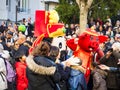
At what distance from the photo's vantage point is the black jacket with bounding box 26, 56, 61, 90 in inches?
316

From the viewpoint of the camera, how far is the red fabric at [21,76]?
10.5 metres

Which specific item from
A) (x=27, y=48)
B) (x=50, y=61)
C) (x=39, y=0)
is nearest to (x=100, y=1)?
(x=39, y=0)

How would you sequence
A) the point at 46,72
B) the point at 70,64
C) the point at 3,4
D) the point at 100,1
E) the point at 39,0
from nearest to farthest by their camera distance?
the point at 46,72, the point at 70,64, the point at 100,1, the point at 3,4, the point at 39,0

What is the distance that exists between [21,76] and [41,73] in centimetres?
251

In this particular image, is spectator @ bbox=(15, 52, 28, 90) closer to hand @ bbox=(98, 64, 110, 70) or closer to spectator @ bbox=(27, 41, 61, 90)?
hand @ bbox=(98, 64, 110, 70)

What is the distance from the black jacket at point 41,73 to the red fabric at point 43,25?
236 centimetres

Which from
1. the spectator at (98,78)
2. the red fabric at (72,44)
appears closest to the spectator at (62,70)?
the spectator at (98,78)

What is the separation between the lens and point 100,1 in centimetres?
3162

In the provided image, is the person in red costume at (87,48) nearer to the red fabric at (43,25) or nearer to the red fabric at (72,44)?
the red fabric at (72,44)

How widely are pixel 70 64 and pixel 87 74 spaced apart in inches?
31.8

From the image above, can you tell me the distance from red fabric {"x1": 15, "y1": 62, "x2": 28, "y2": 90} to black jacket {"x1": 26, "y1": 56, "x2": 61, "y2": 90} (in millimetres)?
2295

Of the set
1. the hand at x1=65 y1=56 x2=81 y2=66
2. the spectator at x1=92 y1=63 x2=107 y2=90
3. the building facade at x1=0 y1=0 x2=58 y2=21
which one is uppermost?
the hand at x1=65 y1=56 x2=81 y2=66

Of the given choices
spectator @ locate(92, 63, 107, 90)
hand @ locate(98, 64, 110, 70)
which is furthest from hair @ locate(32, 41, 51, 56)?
spectator @ locate(92, 63, 107, 90)

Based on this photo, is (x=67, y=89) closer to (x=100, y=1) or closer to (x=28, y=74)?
(x=28, y=74)
